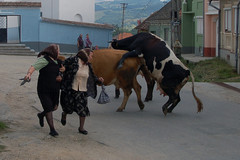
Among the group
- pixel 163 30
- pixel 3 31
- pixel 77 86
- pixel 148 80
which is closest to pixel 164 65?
pixel 148 80

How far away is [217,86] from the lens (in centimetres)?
1745

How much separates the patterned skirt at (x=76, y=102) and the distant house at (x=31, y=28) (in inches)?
1074

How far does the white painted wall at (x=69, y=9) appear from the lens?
44562 mm

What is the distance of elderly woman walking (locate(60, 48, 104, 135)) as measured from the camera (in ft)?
30.3

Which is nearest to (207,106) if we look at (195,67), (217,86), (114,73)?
(114,73)

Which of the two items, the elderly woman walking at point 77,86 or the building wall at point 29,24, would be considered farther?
the building wall at point 29,24

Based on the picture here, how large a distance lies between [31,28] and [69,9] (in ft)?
31.1

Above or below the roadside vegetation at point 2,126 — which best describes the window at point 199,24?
above

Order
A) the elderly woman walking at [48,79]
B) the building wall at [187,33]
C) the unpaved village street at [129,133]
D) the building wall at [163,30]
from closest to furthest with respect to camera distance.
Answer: the unpaved village street at [129,133] < the elderly woman walking at [48,79] < the building wall at [187,33] < the building wall at [163,30]

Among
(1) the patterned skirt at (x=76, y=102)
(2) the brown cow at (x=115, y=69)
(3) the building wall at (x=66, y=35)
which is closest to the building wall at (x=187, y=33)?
(3) the building wall at (x=66, y=35)

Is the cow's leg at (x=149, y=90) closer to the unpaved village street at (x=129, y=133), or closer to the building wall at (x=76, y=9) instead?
the unpaved village street at (x=129, y=133)

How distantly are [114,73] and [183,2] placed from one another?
30272mm

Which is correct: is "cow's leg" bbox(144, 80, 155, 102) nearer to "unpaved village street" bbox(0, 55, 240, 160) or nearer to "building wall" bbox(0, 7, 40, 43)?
"unpaved village street" bbox(0, 55, 240, 160)

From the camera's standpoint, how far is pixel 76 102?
9227 millimetres
